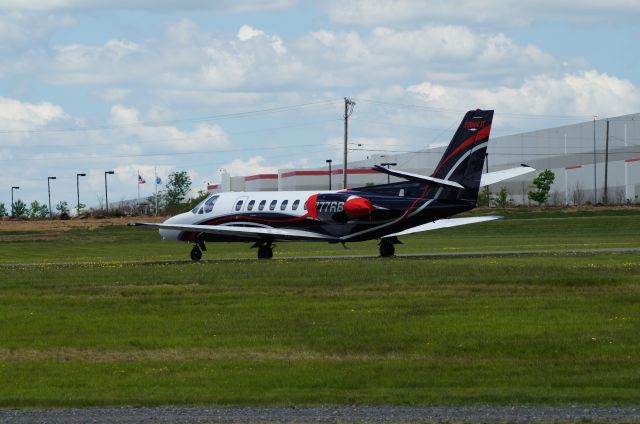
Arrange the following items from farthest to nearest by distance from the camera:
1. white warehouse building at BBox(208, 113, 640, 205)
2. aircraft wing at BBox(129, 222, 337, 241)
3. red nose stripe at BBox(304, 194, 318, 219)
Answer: white warehouse building at BBox(208, 113, 640, 205) < aircraft wing at BBox(129, 222, 337, 241) < red nose stripe at BBox(304, 194, 318, 219)

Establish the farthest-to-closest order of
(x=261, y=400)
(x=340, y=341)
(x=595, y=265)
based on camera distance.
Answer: (x=595, y=265) → (x=340, y=341) → (x=261, y=400)

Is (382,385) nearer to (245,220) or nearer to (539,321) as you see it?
(539,321)

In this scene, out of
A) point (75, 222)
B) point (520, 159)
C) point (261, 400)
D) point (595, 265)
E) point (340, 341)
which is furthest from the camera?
point (520, 159)

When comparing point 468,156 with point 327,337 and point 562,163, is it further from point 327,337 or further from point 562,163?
point 562,163

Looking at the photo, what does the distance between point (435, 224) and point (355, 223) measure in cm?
333

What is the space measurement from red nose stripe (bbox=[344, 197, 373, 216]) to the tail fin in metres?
2.81

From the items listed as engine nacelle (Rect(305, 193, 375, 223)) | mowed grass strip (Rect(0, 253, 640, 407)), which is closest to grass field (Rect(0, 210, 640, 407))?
mowed grass strip (Rect(0, 253, 640, 407))

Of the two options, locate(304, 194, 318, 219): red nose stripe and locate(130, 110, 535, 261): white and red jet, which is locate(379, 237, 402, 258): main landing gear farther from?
locate(304, 194, 318, 219): red nose stripe

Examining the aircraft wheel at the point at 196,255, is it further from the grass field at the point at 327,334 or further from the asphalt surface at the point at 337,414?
the asphalt surface at the point at 337,414

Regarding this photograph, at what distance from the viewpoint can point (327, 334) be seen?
25.5 meters

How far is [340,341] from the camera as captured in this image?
80.7 ft

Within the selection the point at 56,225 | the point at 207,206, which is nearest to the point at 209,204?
the point at 207,206

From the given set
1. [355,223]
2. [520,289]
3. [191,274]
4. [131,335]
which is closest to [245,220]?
[355,223]

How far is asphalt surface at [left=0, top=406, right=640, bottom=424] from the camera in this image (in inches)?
635
